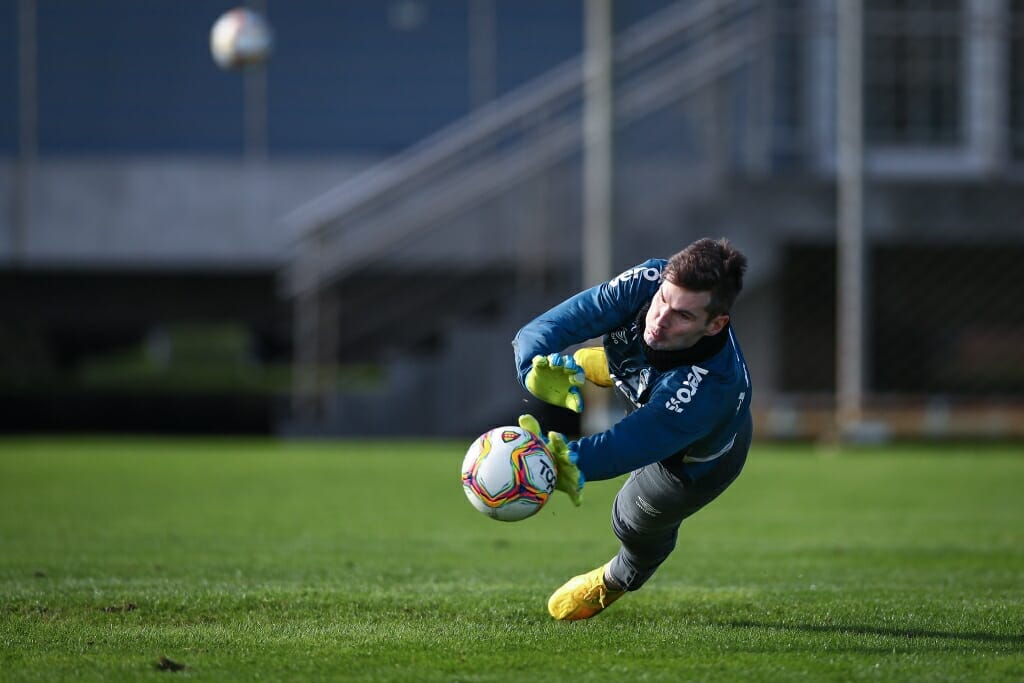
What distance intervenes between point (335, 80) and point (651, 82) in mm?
5656

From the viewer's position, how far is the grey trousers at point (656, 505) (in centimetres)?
573

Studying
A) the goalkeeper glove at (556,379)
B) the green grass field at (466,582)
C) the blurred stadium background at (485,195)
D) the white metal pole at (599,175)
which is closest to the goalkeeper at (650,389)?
the goalkeeper glove at (556,379)

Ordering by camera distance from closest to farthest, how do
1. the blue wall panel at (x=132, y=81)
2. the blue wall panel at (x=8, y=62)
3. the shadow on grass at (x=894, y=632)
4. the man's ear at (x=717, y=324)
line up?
the man's ear at (x=717, y=324), the shadow on grass at (x=894, y=632), the blue wall panel at (x=8, y=62), the blue wall panel at (x=132, y=81)

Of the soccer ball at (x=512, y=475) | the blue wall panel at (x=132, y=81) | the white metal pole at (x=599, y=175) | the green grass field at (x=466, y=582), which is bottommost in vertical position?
the green grass field at (x=466, y=582)

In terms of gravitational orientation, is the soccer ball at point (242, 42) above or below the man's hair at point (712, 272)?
above

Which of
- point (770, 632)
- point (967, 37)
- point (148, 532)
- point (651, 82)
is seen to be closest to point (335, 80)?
point (651, 82)

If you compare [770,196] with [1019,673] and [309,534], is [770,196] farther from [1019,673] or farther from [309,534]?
[1019,673]

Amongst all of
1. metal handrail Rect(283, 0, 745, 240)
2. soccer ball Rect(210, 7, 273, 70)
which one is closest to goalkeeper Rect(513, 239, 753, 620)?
soccer ball Rect(210, 7, 273, 70)

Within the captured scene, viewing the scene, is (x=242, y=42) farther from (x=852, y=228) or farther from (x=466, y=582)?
(x=466, y=582)

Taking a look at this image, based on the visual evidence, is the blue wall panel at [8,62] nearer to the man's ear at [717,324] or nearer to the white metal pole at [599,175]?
the white metal pole at [599,175]

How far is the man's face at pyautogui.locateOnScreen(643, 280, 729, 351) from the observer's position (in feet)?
16.8

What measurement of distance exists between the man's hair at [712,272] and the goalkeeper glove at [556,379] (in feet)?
1.56

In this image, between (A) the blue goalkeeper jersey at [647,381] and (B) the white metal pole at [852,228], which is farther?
(B) the white metal pole at [852,228]

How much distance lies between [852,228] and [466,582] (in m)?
11.4
